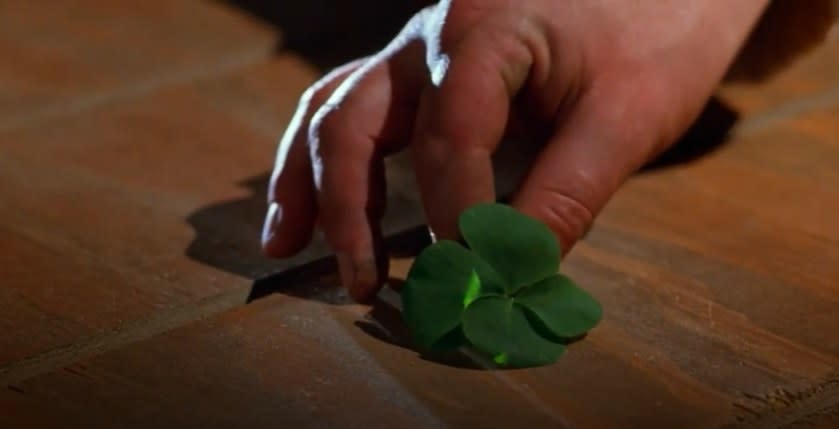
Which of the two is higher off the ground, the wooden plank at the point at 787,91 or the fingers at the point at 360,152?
the fingers at the point at 360,152

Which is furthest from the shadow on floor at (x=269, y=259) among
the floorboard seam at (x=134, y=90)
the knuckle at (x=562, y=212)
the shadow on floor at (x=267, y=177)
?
the floorboard seam at (x=134, y=90)

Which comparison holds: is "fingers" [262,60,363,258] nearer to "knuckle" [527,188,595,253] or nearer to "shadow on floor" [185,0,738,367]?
"shadow on floor" [185,0,738,367]

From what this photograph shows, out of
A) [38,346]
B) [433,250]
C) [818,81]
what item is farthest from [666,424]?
[818,81]

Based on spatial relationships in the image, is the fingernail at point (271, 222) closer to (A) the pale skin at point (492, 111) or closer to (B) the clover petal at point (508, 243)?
(A) the pale skin at point (492, 111)

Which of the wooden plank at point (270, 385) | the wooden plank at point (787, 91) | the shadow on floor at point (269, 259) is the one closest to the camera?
the wooden plank at point (270, 385)

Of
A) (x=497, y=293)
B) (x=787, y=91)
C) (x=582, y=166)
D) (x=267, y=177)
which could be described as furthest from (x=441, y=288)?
(x=787, y=91)

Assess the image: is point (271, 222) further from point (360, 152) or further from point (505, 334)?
point (505, 334)

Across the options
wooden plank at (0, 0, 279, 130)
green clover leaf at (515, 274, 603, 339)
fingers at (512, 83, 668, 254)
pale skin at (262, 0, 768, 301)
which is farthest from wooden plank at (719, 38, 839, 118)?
wooden plank at (0, 0, 279, 130)
